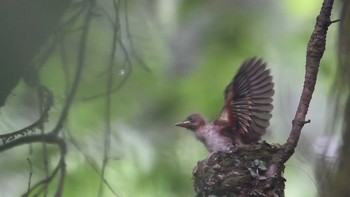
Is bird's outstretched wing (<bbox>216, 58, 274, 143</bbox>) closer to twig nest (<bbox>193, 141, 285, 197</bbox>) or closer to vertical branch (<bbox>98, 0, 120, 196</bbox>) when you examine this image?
twig nest (<bbox>193, 141, 285, 197</bbox>)

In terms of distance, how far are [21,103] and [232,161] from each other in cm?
50

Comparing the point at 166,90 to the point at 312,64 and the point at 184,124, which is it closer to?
the point at 184,124

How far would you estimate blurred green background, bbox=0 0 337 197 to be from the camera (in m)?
1.56

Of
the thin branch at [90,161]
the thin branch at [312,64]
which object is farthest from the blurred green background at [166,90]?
the thin branch at [312,64]

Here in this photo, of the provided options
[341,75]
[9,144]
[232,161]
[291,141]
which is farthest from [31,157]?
[341,75]

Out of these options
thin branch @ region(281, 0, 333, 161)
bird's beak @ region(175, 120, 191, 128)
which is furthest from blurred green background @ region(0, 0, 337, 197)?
thin branch @ region(281, 0, 333, 161)

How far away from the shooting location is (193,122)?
4.95 ft

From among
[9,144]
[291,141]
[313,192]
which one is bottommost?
[291,141]

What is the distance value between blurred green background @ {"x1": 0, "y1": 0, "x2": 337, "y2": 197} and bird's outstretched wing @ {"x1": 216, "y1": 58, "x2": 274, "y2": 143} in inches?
9.8

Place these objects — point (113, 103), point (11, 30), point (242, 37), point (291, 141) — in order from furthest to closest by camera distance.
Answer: point (242, 37) < point (113, 103) < point (11, 30) < point (291, 141)

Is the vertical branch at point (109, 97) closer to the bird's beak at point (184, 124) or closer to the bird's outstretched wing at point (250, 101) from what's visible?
the bird's beak at point (184, 124)

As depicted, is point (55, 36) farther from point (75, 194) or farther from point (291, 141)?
point (291, 141)

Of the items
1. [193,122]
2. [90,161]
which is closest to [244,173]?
[193,122]

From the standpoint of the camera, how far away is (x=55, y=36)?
5.15 feet
